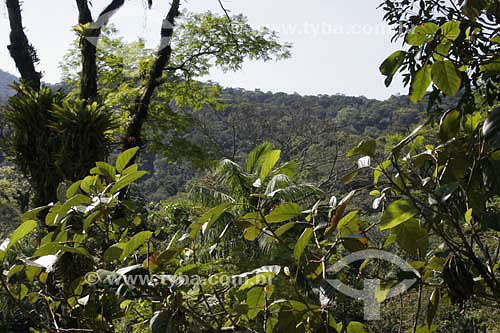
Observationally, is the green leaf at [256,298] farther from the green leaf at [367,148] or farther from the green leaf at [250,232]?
the green leaf at [367,148]

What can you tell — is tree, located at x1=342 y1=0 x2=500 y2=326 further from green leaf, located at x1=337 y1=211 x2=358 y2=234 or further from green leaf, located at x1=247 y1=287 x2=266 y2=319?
green leaf, located at x1=247 y1=287 x2=266 y2=319

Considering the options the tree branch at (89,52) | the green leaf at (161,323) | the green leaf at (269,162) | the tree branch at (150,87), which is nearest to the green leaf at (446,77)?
the green leaf at (269,162)

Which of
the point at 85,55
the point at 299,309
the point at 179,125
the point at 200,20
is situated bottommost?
the point at 299,309

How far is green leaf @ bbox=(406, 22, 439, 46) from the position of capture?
0.53 m

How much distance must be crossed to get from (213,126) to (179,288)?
2159cm

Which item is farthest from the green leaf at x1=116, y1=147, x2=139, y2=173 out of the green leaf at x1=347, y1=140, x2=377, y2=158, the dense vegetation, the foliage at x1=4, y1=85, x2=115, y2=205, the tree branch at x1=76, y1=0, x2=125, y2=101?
the tree branch at x1=76, y1=0, x2=125, y2=101

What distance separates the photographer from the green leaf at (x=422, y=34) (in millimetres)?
535

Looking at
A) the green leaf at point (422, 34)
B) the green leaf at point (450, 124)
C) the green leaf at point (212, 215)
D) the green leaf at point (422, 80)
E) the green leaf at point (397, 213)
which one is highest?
the green leaf at point (422, 34)

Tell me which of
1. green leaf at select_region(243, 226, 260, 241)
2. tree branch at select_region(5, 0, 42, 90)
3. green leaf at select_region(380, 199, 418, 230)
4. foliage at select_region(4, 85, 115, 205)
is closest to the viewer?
green leaf at select_region(380, 199, 418, 230)

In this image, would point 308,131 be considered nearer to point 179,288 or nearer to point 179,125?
point 179,125

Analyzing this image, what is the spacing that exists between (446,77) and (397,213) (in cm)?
20

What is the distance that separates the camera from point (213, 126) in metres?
22.0

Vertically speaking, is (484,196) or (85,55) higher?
(85,55)

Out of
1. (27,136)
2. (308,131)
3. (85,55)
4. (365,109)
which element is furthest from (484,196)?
(365,109)
